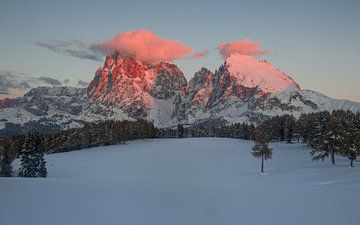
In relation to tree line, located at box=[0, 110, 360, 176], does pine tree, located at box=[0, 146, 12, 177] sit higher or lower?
lower

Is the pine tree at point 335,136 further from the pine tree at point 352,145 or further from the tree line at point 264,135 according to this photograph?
the pine tree at point 352,145

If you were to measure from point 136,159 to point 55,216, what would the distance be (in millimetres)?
77055

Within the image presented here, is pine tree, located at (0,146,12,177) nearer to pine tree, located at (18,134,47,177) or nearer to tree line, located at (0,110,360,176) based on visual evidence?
tree line, located at (0,110,360,176)

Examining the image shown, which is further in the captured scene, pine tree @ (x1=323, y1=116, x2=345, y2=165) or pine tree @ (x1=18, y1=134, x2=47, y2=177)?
pine tree @ (x1=323, y1=116, x2=345, y2=165)

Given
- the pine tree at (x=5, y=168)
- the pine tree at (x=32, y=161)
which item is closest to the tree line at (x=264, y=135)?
the pine tree at (x=5, y=168)

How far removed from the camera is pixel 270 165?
77.1 meters

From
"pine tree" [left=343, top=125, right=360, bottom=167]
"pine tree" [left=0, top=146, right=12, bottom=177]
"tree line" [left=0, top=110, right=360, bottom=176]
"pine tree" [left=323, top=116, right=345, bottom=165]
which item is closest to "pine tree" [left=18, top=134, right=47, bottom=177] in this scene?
"tree line" [left=0, top=110, right=360, bottom=176]

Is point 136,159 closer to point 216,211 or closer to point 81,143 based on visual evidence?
point 81,143

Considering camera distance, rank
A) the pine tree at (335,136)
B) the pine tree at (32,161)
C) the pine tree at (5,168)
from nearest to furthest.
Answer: the pine tree at (32,161) < the pine tree at (5,168) < the pine tree at (335,136)

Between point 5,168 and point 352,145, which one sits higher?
point 352,145

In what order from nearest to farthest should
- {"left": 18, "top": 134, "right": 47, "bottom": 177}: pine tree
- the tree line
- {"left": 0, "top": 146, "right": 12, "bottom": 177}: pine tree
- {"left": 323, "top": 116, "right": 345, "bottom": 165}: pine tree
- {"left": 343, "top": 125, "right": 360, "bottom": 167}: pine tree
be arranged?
{"left": 343, "top": 125, "right": 360, "bottom": 167}: pine tree
{"left": 18, "top": 134, "right": 47, "bottom": 177}: pine tree
{"left": 0, "top": 146, "right": 12, "bottom": 177}: pine tree
{"left": 323, "top": 116, "right": 345, "bottom": 165}: pine tree
the tree line

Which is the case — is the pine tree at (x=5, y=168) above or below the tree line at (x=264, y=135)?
below

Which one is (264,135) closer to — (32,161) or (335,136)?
(335,136)

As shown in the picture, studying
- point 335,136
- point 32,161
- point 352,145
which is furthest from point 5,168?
point 352,145
